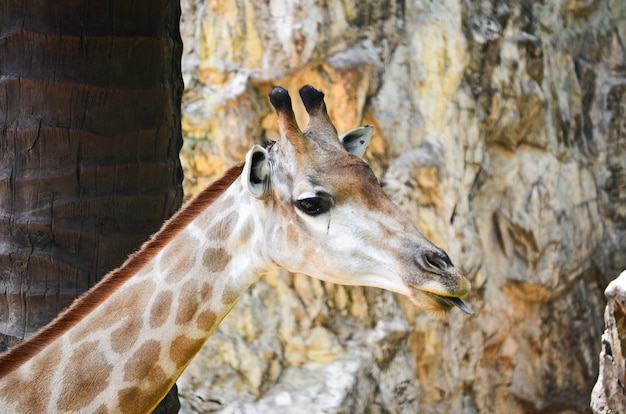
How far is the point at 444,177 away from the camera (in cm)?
610

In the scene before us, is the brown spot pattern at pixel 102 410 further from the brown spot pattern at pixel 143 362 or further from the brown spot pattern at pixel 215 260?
the brown spot pattern at pixel 215 260

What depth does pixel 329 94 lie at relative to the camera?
19.1 feet

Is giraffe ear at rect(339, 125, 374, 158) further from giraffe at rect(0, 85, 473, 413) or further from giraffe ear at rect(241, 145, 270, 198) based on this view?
giraffe ear at rect(241, 145, 270, 198)

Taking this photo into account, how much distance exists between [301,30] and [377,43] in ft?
1.86

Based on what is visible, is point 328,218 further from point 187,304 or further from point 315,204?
point 187,304

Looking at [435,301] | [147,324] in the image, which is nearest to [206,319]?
[147,324]

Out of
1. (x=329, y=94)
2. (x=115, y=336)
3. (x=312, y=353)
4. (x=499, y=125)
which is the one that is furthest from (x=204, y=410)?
(x=499, y=125)

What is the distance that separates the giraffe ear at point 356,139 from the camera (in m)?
3.39

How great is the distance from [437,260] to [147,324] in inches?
39.8

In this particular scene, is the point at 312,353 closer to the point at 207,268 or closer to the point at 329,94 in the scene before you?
the point at 329,94

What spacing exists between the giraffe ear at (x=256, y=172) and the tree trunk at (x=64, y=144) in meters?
0.63

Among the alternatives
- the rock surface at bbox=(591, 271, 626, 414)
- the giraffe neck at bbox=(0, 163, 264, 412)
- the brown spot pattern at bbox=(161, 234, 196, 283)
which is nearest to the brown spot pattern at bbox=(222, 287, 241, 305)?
the giraffe neck at bbox=(0, 163, 264, 412)

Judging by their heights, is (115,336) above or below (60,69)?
below

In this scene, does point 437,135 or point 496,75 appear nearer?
point 437,135
